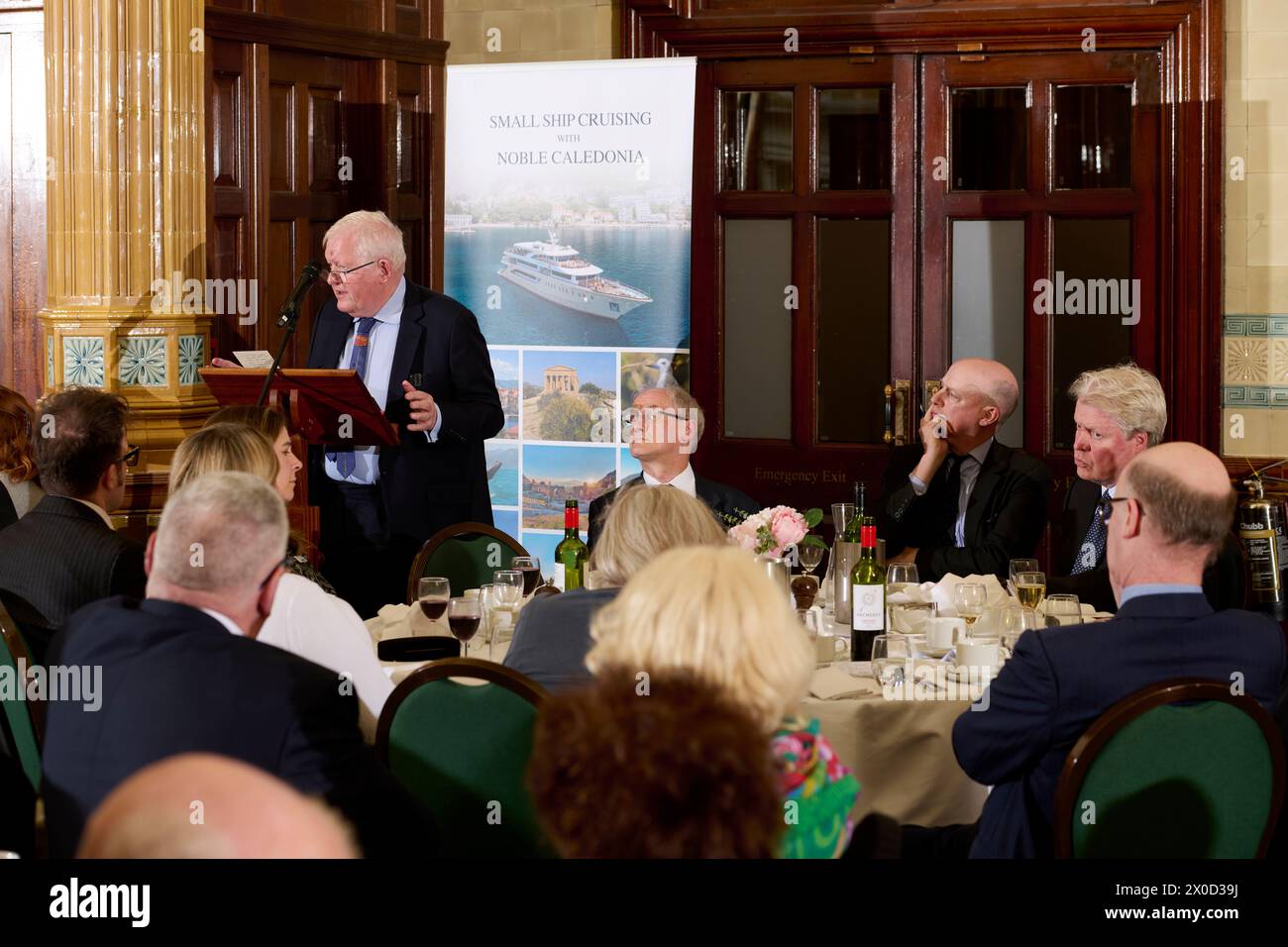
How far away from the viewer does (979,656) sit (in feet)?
10.6

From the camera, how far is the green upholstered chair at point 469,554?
4.50 m

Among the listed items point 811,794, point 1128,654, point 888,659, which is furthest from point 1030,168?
point 811,794

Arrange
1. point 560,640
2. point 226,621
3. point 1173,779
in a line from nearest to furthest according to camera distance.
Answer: point 226,621
point 1173,779
point 560,640

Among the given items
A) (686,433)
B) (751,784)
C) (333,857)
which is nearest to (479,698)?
(751,784)

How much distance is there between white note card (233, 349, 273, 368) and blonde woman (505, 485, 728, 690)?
256cm

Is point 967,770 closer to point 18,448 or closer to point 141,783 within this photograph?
point 141,783

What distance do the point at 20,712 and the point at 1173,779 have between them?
7.36 feet

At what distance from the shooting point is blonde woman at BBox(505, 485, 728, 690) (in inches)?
106

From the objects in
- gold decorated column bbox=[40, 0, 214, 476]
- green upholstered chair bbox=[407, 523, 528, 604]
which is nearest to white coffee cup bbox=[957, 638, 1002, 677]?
green upholstered chair bbox=[407, 523, 528, 604]

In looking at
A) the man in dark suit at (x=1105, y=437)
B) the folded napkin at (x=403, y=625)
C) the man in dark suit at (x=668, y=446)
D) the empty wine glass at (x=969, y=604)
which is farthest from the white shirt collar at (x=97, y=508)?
the man in dark suit at (x=1105, y=437)

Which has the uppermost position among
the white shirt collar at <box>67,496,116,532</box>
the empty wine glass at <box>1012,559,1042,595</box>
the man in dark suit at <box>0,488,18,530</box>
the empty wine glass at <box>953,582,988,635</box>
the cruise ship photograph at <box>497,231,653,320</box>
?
the cruise ship photograph at <box>497,231,653,320</box>

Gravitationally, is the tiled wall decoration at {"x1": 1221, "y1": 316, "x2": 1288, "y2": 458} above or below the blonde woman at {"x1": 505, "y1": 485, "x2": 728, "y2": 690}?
above

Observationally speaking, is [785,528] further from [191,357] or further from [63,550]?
[191,357]

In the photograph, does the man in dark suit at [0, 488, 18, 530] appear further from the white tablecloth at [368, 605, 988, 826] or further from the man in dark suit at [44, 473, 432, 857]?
the white tablecloth at [368, 605, 988, 826]
